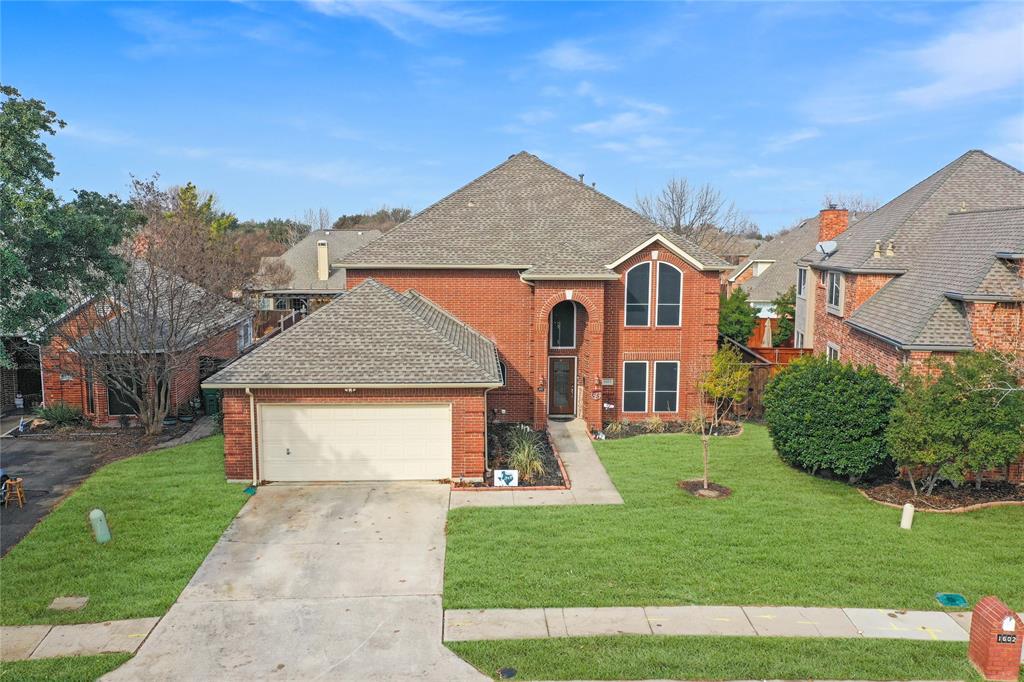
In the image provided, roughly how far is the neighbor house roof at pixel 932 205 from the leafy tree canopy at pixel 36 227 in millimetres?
20692

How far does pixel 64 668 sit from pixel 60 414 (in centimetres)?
1570

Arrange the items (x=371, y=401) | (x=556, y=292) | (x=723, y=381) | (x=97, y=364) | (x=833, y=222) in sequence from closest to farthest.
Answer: (x=371, y=401)
(x=97, y=364)
(x=723, y=381)
(x=556, y=292)
(x=833, y=222)

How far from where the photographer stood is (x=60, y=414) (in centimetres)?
2238

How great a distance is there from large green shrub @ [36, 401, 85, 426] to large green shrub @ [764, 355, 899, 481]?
21.3 meters

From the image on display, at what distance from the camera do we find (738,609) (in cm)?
1077

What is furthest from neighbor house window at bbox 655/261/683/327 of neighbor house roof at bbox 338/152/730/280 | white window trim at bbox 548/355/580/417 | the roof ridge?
the roof ridge

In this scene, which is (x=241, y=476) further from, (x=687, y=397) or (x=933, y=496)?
(x=933, y=496)

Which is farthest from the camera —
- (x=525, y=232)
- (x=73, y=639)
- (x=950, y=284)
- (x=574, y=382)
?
(x=525, y=232)

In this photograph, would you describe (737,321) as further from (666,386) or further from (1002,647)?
(1002,647)

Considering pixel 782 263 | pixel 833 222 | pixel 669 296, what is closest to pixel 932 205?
pixel 833 222

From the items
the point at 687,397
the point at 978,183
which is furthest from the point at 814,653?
the point at 978,183

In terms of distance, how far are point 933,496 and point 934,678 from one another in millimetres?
8057

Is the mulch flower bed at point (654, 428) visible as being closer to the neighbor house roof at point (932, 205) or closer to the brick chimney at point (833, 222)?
the neighbor house roof at point (932, 205)

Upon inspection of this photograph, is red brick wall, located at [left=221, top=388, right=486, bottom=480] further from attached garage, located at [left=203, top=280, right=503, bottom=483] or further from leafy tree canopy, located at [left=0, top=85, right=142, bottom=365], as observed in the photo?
leafy tree canopy, located at [left=0, top=85, right=142, bottom=365]
